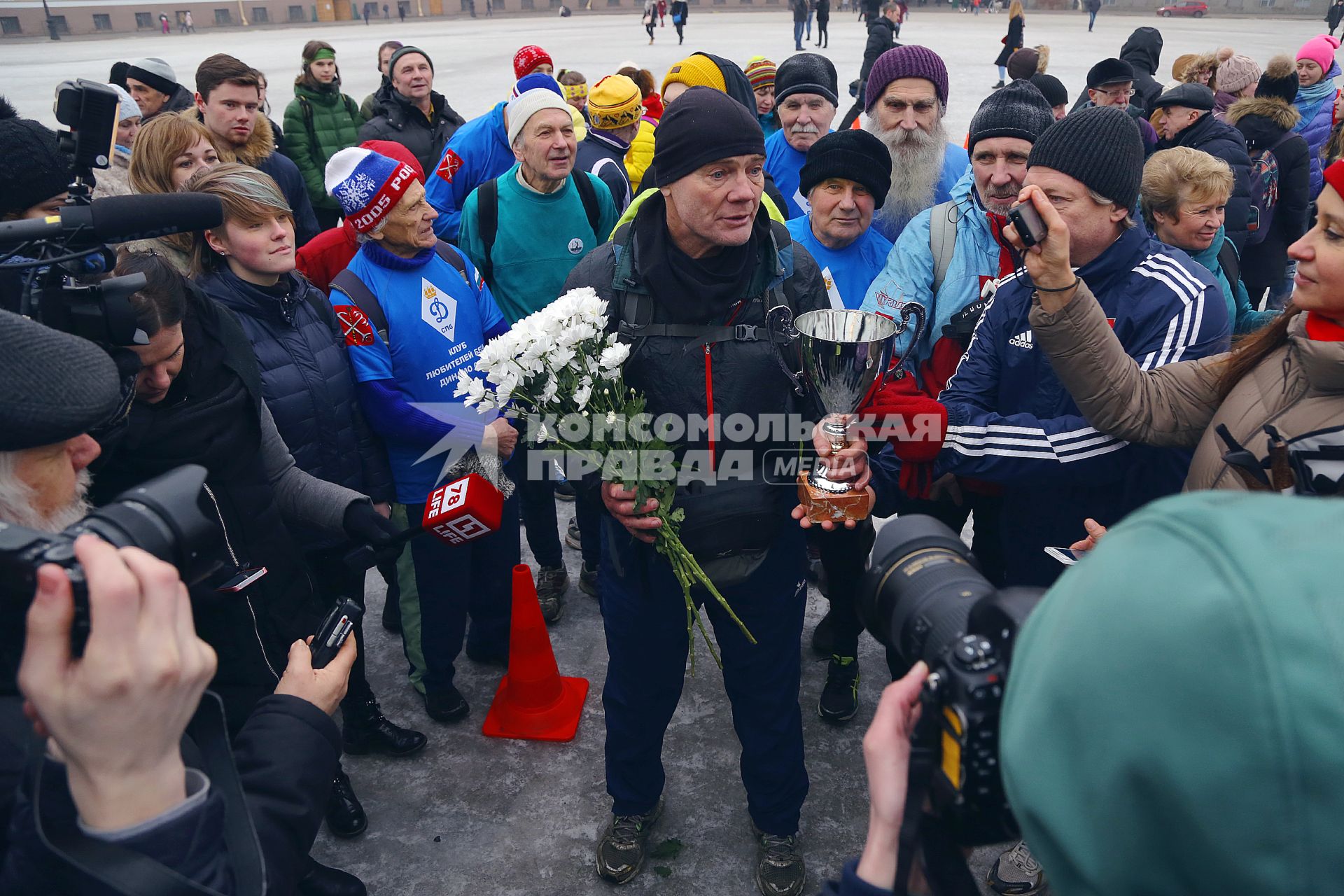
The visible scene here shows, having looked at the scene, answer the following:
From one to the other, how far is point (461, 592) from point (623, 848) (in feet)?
4.25

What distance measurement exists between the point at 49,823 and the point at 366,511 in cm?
169

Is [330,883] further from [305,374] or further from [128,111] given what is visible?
[128,111]

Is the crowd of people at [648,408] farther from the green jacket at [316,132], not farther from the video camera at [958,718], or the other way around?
the green jacket at [316,132]

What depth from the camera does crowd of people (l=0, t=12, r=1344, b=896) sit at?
142 centimetres

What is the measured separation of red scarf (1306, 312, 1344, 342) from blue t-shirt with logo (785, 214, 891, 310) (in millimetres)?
1915

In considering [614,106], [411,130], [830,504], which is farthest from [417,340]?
[411,130]

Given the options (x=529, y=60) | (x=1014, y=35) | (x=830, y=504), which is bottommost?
(x=830, y=504)

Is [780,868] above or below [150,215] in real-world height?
below

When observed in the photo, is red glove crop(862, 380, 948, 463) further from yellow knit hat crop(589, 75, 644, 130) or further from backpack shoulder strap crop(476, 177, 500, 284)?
yellow knit hat crop(589, 75, 644, 130)

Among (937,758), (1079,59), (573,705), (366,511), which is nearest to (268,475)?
(366,511)

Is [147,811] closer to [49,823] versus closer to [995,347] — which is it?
[49,823]

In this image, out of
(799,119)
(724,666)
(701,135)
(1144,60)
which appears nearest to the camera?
(701,135)

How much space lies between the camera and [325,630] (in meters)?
1.95

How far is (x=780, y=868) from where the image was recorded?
2861 mm
